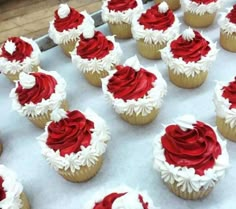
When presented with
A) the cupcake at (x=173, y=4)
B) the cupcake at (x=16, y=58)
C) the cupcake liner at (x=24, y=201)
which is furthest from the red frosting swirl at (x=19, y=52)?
the cupcake at (x=173, y=4)

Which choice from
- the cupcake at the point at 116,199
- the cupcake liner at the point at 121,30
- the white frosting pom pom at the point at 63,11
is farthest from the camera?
the cupcake liner at the point at 121,30

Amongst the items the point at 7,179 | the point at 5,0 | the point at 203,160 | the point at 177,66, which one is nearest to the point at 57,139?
the point at 7,179

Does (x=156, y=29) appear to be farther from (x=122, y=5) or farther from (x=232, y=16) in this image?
(x=232, y=16)

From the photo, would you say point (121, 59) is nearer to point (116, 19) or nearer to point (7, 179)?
point (116, 19)

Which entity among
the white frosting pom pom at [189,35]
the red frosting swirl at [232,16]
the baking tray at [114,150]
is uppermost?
the white frosting pom pom at [189,35]

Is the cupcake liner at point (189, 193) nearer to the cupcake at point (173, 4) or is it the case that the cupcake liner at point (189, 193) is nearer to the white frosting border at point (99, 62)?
the white frosting border at point (99, 62)

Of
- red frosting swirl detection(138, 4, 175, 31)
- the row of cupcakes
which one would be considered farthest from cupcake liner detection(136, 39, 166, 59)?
the row of cupcakes

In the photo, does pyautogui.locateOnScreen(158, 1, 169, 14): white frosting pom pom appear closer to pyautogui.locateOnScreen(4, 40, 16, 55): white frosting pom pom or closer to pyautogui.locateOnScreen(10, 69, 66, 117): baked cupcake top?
pyautogui.locateOnScreen(10, 69, 66, 117): baked cupcake top
